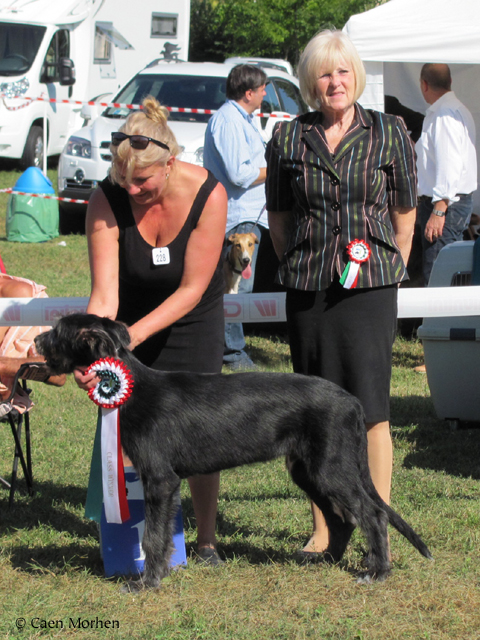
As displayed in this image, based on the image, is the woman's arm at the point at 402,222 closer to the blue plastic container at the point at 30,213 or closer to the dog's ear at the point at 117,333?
the dog's ear at the point at 117,333

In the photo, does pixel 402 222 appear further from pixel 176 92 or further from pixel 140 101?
pixel 140 101

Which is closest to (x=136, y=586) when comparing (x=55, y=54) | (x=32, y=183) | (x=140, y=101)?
(x=32, y=183)

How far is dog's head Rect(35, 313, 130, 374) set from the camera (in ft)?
9.25

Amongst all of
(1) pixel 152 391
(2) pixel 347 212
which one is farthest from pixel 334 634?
(2) pixel 347 212

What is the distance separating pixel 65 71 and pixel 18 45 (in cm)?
122

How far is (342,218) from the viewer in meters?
3.09

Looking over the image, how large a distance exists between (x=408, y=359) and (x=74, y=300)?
3869 millimetres

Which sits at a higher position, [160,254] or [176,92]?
[176,92]

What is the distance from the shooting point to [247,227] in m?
6.52

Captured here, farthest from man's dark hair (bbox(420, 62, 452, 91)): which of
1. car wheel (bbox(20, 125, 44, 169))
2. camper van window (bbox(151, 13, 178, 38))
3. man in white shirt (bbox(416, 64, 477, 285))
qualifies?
camper van window (bbox(151, 13, 178, 38))

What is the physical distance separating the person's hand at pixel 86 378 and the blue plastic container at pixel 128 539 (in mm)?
546

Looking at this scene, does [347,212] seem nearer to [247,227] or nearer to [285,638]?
[285,638]

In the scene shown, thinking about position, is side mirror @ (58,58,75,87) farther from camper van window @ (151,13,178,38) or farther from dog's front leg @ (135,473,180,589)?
dog's front leg @ (135,473,180,589)

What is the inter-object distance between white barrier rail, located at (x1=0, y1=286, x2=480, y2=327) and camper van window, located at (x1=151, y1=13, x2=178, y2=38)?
1938 centimetres
